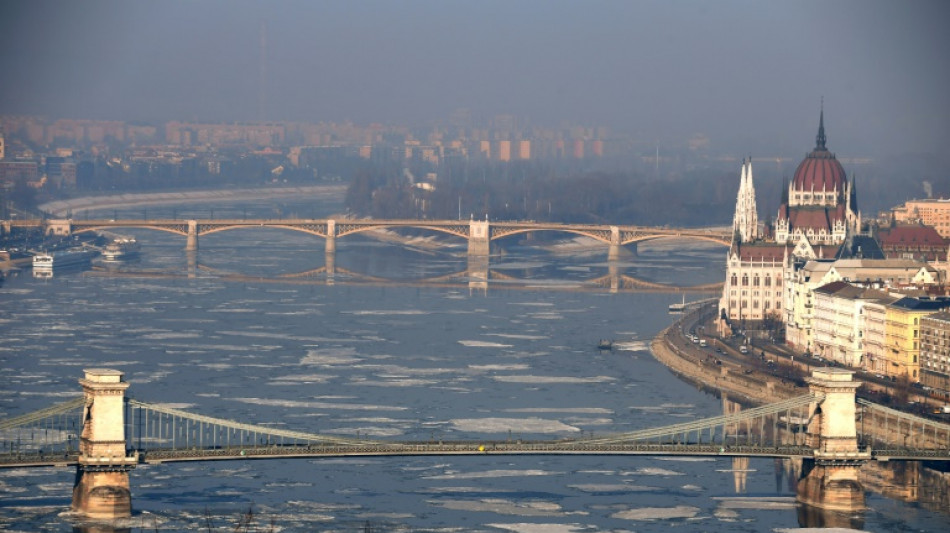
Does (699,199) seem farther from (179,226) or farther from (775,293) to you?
(775,293)

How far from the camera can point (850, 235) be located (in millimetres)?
55562

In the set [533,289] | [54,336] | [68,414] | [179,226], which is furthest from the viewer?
[179,226]

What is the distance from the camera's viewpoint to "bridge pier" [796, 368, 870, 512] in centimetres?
3272

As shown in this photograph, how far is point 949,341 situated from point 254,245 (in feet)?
151

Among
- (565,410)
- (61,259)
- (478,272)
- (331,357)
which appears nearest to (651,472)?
(565,410)

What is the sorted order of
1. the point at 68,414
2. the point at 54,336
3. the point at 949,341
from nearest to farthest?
the point at 68,414 < the point at 949,341 < the point at 54,336

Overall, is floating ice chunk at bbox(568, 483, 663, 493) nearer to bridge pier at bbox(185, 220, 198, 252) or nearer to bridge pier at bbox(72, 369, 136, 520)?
bridge pier at bbox(72, 369, 136, 520)

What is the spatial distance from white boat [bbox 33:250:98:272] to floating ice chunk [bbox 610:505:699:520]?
40.5 metres

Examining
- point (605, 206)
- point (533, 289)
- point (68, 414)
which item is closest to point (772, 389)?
point (68, 414)

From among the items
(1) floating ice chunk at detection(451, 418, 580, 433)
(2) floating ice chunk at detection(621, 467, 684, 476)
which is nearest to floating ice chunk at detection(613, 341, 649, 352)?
(1) floating ice chunk at detection(451, 418, 580, 433)

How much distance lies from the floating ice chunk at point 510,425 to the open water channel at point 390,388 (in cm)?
6

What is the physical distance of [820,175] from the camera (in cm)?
6812

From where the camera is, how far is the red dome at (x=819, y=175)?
6781cm

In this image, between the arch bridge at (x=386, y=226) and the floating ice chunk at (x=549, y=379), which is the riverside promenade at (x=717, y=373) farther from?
the arch bridge at (x=386, y=226)
